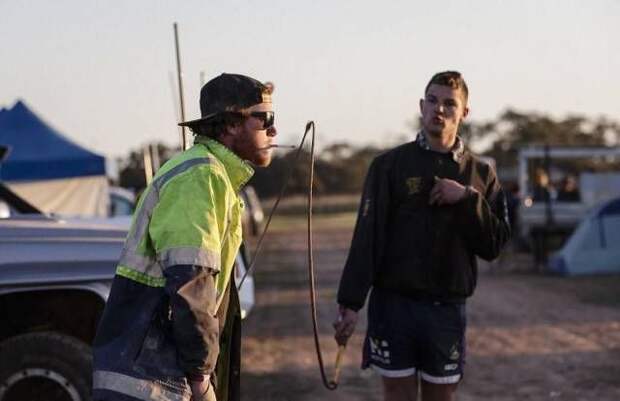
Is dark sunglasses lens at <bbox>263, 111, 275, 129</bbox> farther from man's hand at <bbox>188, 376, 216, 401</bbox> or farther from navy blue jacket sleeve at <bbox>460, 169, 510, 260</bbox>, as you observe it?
navy blue jacket sleeve at <bbox>460, 169, 510, 260</bbox>

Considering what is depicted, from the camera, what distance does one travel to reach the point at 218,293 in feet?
10.5

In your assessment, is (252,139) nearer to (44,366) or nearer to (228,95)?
(228,95)

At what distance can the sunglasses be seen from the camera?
3.29 metres

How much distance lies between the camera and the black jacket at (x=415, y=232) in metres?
4.46

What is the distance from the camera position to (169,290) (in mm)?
2918

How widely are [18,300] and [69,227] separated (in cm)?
47

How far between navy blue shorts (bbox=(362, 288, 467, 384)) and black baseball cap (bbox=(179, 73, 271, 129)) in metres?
1.54

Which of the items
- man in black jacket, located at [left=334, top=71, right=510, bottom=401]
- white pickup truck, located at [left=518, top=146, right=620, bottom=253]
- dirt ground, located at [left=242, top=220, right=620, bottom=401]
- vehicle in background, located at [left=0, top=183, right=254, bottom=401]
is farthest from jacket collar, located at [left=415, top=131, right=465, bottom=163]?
white pickup truck, located at [left=518, top=146, right=620, bottom=253]

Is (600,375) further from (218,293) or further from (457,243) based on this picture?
(218,293)

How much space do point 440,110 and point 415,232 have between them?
55cm

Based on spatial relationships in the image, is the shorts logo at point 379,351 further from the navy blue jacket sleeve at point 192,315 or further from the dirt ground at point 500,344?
the dirt ground at point 500,344

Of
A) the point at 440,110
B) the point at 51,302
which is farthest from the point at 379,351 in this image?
the point at 51,302

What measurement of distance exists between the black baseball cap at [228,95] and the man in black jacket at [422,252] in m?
1.36

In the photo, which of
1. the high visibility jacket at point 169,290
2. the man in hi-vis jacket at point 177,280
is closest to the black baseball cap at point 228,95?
the man in hi-vis jacket at point 177,280
